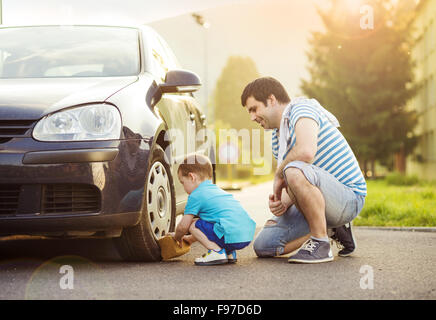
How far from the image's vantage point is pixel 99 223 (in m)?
4.28

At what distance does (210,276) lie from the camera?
13.9 feet

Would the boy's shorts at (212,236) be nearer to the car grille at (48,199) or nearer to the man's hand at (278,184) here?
the man's hand at (278,184)

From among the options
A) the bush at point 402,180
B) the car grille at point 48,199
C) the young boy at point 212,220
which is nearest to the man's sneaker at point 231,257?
the young boy at point 212,220

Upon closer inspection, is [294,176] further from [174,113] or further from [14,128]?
[14,128]

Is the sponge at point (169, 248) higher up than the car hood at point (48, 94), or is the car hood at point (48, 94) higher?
the car hood at point (48, 94)

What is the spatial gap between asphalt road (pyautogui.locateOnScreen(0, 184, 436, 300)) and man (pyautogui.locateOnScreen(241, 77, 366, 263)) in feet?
0.55

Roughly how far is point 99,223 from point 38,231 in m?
0.37

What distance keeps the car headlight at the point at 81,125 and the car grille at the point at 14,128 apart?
0.16 ft

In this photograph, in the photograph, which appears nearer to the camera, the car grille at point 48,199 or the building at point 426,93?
the car grille at point 48,199

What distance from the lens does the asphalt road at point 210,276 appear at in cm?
363

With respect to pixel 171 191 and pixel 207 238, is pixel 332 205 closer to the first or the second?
pixel 207 238

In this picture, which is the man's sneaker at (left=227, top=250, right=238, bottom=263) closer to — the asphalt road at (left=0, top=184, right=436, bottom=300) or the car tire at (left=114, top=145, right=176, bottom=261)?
the asphalt road at (left=0, top=184, right=436, bottom=300)

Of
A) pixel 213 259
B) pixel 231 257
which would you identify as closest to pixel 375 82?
pixel 231 257
